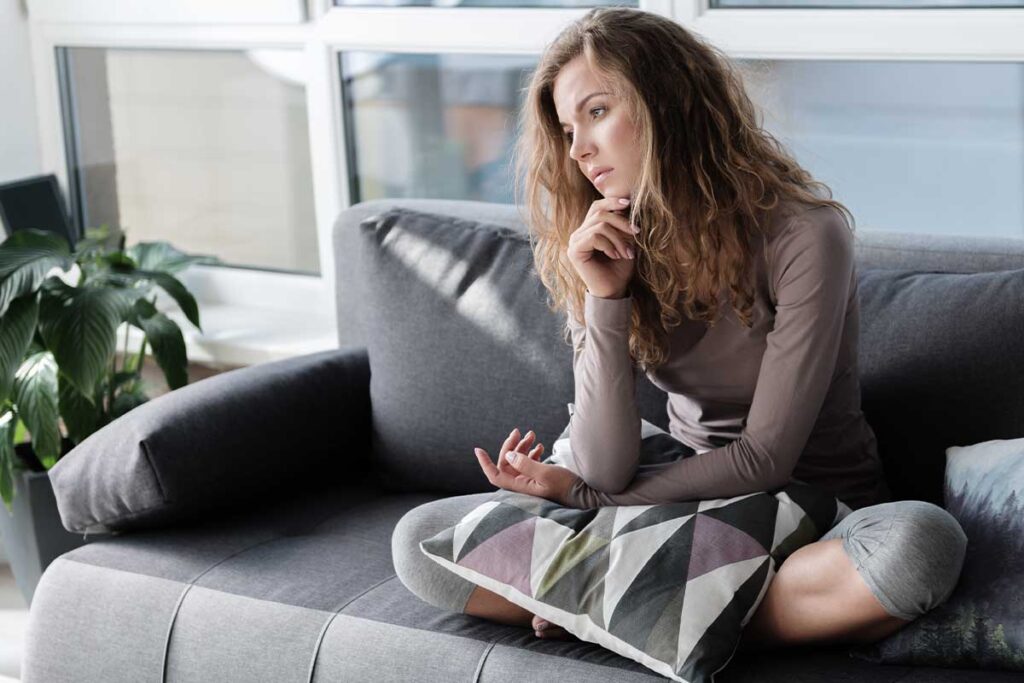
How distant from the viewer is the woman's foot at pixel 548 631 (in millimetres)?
1631

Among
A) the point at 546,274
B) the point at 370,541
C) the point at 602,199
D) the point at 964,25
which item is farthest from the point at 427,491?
Answer: the point at 964,25

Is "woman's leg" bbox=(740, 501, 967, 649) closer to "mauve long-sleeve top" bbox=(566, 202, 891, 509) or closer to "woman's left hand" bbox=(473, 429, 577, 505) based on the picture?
"mauve long-sleeve top" bbox=(566, 202, 891, 509)

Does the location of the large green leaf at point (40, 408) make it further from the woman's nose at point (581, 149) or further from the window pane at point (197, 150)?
the woman's nose at point (581, 149)

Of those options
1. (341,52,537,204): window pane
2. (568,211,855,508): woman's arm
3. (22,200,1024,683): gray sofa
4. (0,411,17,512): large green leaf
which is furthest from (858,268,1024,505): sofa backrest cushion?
(0,411,17,512): large green leaf

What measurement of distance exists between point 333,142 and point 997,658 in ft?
6.28

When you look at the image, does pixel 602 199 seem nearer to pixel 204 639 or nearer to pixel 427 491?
pixel 427 491

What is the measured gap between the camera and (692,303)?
5.66 ft

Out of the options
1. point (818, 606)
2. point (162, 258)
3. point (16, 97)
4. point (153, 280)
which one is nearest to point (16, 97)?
point (16, 97)

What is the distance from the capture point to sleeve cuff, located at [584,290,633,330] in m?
1.71

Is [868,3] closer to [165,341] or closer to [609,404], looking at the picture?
[609,404]

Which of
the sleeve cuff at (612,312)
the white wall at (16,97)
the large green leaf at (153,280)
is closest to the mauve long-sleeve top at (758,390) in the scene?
the sleeve cuff at (612,312)

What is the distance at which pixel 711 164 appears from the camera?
1.68 meters

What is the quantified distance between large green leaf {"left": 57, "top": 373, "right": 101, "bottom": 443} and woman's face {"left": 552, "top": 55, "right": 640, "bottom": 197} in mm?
1246

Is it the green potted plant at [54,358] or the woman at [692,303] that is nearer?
the woman at [692,303]
